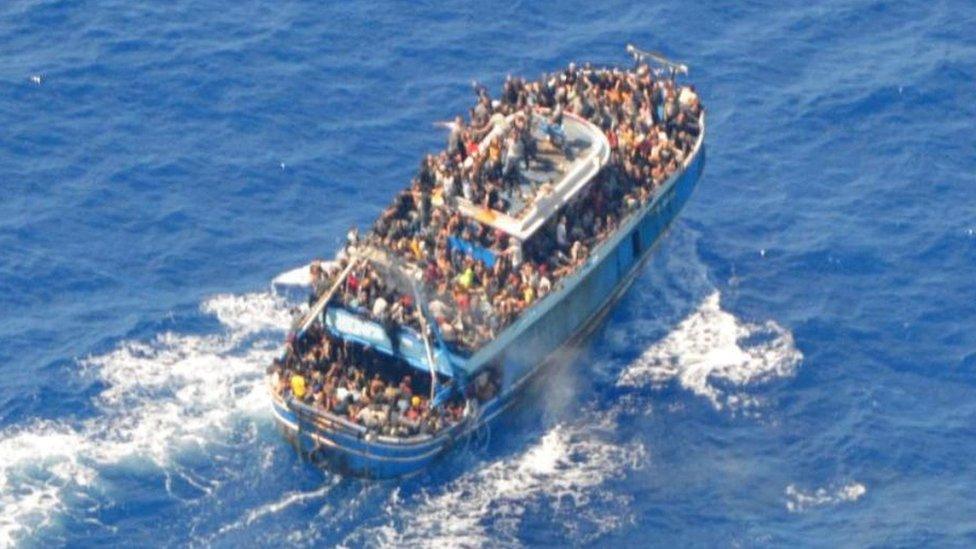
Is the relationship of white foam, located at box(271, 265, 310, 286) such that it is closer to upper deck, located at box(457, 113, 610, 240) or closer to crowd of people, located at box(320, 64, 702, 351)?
crowd of people, located at box(320, 64, 702, 351)

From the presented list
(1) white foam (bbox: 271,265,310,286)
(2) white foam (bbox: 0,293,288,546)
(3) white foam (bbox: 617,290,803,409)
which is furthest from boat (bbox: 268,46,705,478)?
(3) white foam (bbox: 617,290,803,409)

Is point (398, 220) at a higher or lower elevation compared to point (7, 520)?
higher

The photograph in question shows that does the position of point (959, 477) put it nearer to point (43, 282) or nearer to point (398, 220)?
point (398, 220)

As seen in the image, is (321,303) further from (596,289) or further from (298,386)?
(596,289)

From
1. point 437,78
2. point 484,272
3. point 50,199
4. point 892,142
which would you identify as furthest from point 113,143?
point 892,142

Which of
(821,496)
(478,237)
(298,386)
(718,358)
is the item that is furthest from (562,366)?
(821,496)

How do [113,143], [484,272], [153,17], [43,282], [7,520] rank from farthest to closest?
[153,17]
[113,143]
[43,282]
[484,272]
[7,520]

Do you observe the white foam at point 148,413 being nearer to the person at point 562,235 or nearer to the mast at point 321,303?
the mast at point 321,303
